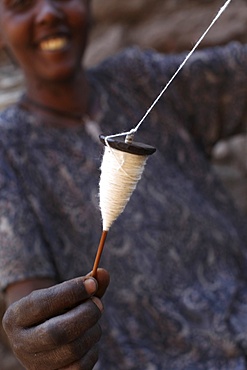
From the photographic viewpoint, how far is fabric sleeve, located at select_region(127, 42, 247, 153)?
168 cm

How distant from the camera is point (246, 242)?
1690 mm

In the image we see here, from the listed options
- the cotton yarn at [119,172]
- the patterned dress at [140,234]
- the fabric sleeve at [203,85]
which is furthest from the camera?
the fabric sleeve at [203,85]

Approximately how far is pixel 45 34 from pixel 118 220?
1.33ft

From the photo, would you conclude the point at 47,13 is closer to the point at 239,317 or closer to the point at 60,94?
the point at 60,94

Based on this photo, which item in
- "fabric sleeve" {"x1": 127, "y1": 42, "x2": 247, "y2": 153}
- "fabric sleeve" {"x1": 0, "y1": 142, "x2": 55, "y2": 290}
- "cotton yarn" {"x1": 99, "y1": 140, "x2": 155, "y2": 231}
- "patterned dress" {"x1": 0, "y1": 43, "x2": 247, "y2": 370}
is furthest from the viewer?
"fabric sleeve" {"x1": 127, "y1": 42, "x2": 247, "y2": 153}

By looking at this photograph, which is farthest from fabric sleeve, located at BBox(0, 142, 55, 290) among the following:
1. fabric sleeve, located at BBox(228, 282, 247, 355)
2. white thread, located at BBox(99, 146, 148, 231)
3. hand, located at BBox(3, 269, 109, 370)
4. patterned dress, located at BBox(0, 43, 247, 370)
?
fabric sleeve, located at BBox(228, 282, 247, 355)

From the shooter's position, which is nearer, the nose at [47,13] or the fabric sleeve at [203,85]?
the nose at [47,13]

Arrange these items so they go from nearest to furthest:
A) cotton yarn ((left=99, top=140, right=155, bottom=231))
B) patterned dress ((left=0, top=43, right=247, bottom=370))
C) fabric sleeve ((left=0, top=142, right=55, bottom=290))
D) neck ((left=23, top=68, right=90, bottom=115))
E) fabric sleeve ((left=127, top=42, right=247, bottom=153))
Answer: cotton yarn ((left=99, top=140, right=155, bottom=231)) < fabric sleeve ((left=0, top=142, right=55, bottom=290)) < patterned dress ((left=0, top=43, right=247, bottom=370)) < neck ((left=23, top=68, right=90, bottom=115)) < fabric sleeve ((left=127, top=42, right=247, bottom=153))

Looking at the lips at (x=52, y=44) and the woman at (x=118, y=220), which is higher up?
the lips at (x=52, y=44)

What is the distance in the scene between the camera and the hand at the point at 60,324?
3.42 feet

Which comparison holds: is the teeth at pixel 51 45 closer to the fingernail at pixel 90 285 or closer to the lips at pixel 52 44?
the lips at pixel 52 44

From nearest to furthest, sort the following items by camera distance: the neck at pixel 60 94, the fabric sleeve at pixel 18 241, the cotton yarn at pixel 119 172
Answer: the cotton yarn at pixel 119 172 < the fabric sleeve at pixel 18 241 < the neck at pixel 60 94

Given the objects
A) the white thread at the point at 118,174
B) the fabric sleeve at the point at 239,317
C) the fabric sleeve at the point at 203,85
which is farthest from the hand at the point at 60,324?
the fabric sleeve at the point at 203,85

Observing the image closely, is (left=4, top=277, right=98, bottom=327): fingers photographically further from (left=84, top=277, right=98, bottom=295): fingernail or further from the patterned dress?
the patterned dress
